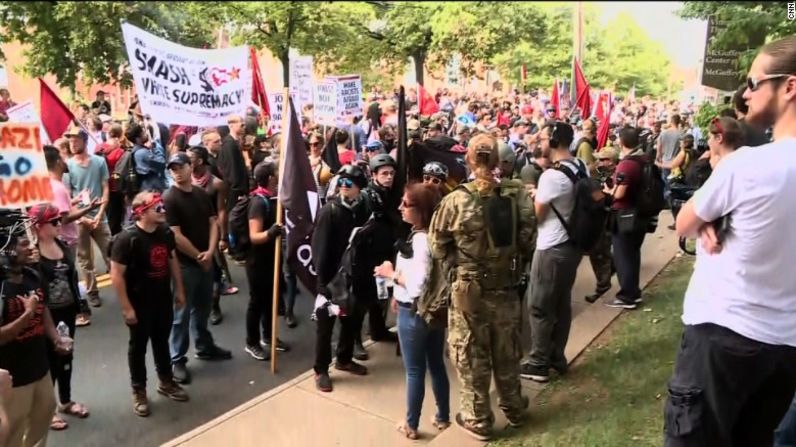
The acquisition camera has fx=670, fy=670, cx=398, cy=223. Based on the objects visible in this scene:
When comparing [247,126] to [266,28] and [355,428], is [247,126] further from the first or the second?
[266,28]

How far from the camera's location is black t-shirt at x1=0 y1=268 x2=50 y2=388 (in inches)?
143

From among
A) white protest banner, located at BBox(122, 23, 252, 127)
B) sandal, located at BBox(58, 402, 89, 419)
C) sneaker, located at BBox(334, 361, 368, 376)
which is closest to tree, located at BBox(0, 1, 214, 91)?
white protest banner, located at BBox(122, 23, 252, 127)

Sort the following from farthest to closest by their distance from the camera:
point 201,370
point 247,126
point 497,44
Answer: point 497,44
point 247,126
point 201,370

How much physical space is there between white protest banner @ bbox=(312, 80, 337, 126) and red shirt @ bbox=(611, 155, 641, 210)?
5204 millimetres

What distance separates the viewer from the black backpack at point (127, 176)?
26.7ft

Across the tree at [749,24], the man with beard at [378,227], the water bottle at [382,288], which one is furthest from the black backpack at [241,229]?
the tree at [749,24]

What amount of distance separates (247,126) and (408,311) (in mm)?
7219

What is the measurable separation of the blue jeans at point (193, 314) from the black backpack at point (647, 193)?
4.28 meters

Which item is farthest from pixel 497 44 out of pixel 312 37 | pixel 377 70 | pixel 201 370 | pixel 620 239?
pixel 201 370

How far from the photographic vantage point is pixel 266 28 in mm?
21828

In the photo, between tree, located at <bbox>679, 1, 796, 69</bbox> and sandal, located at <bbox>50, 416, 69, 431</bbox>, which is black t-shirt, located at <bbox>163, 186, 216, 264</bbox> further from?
tree, located at <bbox>679, 1, 796, 69</bbox>

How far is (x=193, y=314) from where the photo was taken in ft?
19.5

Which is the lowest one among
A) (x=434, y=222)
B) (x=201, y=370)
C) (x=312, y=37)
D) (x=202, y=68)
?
(x=201, y=370)

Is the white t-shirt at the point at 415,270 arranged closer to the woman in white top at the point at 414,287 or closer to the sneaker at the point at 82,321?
the woman in white top at the point at 414,287
